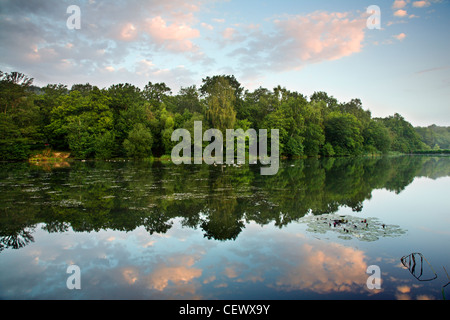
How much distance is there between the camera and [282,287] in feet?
14.4

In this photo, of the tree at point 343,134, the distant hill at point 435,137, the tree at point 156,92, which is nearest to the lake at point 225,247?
the tree at point 343,134

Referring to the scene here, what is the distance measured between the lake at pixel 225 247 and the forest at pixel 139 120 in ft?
100

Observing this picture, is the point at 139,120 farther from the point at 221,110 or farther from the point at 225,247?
the point at 225,247

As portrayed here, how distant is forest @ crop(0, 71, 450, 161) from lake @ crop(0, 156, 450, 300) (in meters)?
30.6

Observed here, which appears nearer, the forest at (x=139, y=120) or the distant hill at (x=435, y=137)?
the forest at (x=139, y=120)

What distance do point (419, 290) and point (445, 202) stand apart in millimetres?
9624

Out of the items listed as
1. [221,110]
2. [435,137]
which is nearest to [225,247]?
[221,110]

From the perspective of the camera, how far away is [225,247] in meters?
6.28

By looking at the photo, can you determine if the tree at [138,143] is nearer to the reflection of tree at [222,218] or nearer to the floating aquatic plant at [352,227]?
the reflection of tree at [222,218]

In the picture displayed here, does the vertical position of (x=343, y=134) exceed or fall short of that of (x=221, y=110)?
it falls short

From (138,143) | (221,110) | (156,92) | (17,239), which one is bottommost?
(17,239)

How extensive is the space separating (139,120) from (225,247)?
140ft

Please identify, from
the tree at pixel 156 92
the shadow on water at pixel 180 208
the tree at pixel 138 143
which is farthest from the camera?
the tree at pixel 156 92

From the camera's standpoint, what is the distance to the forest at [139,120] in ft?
132
